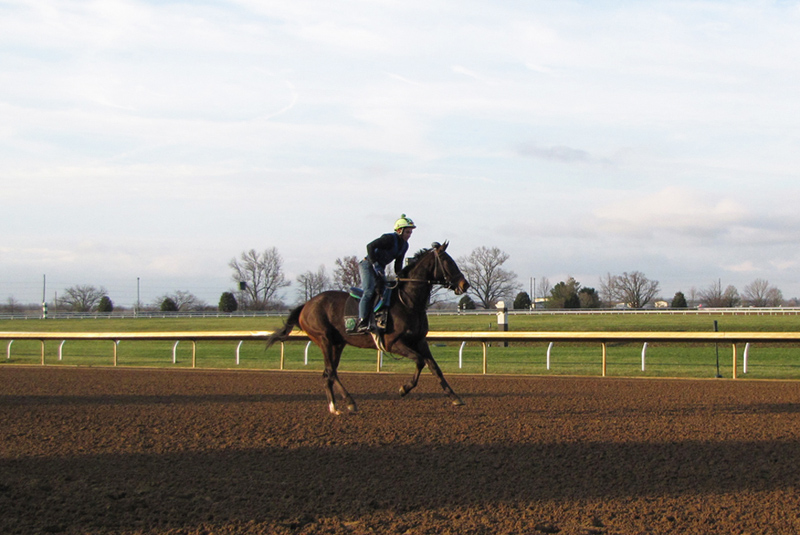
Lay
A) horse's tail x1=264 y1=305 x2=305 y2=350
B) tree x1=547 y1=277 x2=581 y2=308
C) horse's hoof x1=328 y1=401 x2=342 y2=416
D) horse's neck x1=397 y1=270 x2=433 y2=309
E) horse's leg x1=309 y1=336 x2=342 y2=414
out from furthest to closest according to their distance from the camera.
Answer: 1. tree x1=547 y1=277 x2=581 y2=308
2. horse's tail x1=264 y1=305 x2=305 y2=350
3. horse's leg x1=309 y1=336 x2=342 y2=414
4. horse's hoof x1=328 y1=401 x2=342 y2=416
5. horse's neck x1=397 y1=270 x2=433 y2=309

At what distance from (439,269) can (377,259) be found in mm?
741

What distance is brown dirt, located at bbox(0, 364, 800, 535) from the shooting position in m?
4.32

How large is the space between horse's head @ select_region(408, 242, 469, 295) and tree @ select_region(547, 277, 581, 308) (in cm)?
5831

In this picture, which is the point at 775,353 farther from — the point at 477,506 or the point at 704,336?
the point at 477,506

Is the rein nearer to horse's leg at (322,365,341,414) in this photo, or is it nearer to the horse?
the horse

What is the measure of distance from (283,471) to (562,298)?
216ft

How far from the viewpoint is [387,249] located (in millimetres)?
8750

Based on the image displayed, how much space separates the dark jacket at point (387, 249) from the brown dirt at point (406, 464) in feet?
5.83

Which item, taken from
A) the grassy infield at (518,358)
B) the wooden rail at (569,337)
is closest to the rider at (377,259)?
the wooden rail at (569,337)

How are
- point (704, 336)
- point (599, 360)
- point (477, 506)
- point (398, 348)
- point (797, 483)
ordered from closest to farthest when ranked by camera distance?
point (477, 506), point (797, 483), point (398, 348), point (704, 336), point (599, 360)

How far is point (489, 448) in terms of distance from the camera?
6.48 metres

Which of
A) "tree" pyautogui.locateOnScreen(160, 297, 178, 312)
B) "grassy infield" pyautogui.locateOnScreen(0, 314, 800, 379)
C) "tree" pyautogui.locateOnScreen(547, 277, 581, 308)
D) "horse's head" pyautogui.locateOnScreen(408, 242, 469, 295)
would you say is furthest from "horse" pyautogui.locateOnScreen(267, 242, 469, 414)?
"tree" pyautogui.locateOnScreen(160, 297, 178, 312)

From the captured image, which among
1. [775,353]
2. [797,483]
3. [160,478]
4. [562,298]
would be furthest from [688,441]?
[562,298]

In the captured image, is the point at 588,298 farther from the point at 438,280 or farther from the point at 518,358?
the point at 438,280
